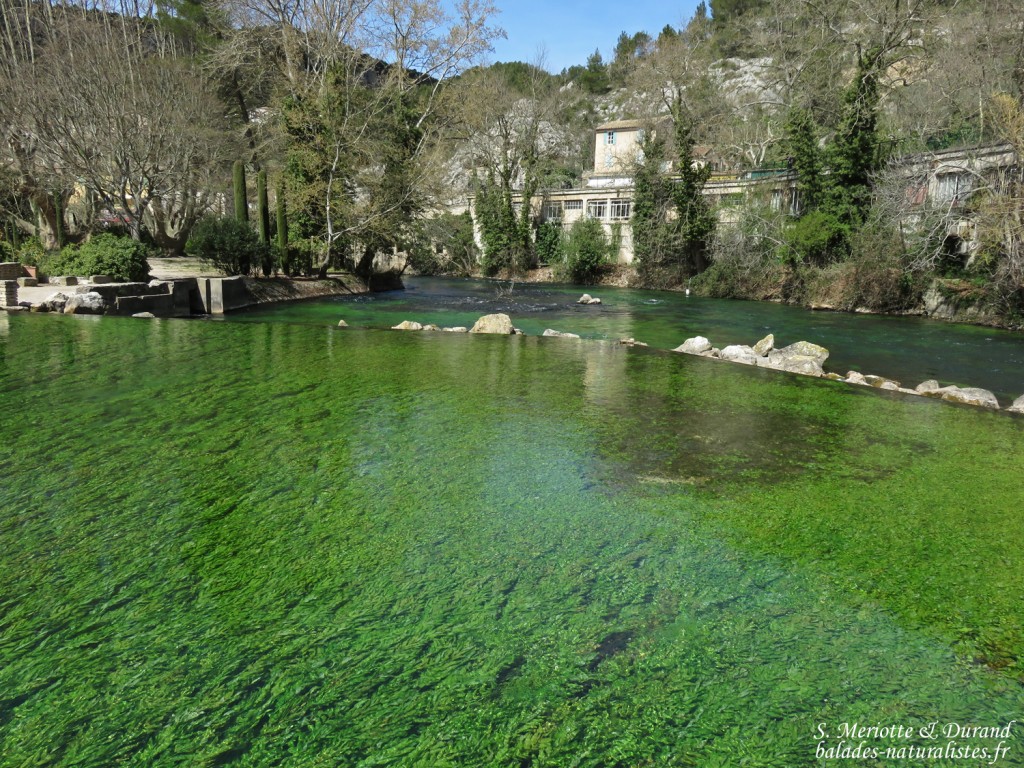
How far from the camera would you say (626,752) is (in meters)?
2.41

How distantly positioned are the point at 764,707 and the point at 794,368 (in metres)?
10.3

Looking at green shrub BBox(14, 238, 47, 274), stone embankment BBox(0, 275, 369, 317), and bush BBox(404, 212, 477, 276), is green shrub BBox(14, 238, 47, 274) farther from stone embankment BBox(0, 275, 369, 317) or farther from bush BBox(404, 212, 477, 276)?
bush BBox(404, 212, 477, 276)

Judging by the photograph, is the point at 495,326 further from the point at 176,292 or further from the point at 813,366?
the point at 176,292

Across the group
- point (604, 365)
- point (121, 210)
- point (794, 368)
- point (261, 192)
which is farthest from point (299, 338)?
point (261, 192)

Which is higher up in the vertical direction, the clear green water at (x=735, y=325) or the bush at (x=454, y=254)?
the bush at (x=454, y=254)

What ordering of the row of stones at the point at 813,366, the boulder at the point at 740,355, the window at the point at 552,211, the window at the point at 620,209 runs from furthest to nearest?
the window at the point at 552,211 < the window at the point at 620,209 < the boulder at the point at 740,355 < the row of stones at the point at 813,366

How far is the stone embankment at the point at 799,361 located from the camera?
9578 millimetres

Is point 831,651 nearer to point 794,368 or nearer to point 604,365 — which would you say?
point 604,365

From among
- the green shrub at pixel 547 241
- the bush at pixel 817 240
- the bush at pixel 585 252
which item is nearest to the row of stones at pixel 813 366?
the bush at pixel 817 240

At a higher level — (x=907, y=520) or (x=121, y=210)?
(x=121, y=210)

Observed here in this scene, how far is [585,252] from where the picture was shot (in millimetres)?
41156

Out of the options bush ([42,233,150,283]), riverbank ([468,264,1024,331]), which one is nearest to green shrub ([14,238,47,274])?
bush ([42,233,150,283])

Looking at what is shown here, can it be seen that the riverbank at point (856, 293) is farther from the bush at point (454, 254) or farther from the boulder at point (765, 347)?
the bush at point (454, 254)

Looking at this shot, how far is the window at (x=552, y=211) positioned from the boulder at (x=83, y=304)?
1408 inches
